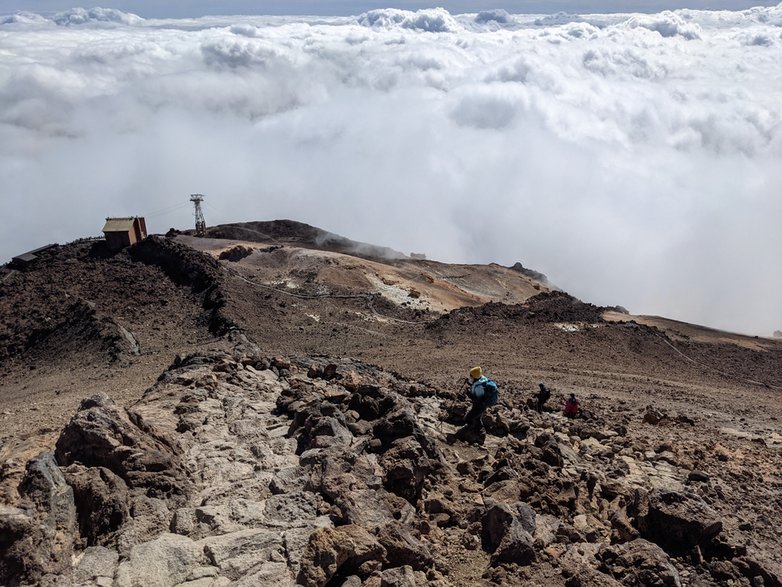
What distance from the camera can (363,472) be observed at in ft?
30.8

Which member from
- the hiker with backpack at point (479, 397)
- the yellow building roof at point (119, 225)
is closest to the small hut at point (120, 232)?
the yellow building roof at point (119, 225)

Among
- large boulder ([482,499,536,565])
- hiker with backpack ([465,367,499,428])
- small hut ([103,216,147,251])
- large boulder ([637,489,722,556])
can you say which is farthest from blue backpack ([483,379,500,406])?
small hut ([103,216,147,251])

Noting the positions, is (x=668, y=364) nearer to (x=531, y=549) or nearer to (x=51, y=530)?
(x=531, y=549)

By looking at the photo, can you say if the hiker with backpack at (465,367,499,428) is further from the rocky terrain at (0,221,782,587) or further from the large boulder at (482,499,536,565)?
the large boulder at (482,499,536,565)

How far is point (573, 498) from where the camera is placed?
33.5ft

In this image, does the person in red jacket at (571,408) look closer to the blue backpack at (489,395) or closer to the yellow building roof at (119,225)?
the blue backpack at (489,395)

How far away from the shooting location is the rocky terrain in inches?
295

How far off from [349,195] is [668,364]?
12902 centimetres

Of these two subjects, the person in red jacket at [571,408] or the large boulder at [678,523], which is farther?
the person in red jacket at [571,408]

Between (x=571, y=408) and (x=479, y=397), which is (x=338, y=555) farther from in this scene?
(x=571, y=408)

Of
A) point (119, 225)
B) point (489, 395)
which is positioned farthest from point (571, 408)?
point (119, 225)

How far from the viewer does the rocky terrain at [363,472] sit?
24.6ft

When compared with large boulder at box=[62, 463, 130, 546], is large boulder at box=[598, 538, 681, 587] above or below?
below

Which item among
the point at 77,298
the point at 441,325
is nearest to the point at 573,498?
the point at 441,325
